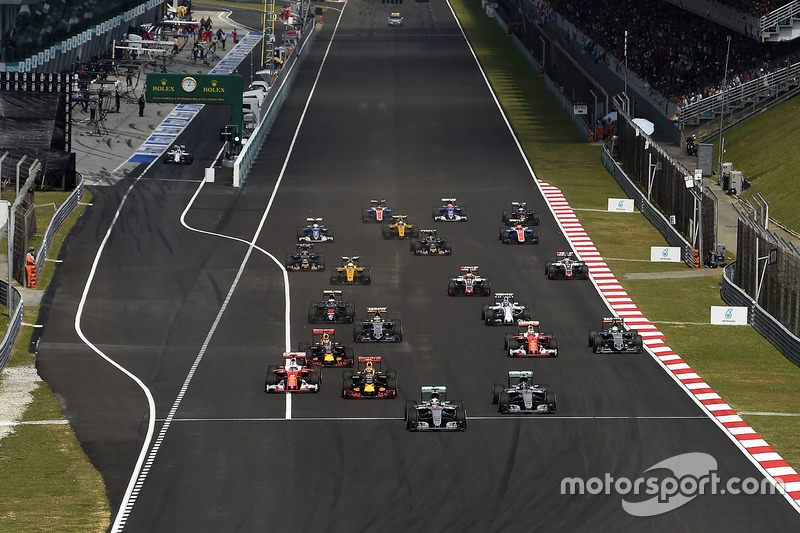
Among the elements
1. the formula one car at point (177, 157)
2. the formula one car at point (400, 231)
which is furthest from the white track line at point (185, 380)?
the formula one car at point (400, 231)

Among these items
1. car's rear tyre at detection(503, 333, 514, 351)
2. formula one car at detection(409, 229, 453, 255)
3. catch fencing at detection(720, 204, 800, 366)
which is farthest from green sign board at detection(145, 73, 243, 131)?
car's rear tyre at detection(503, 333, 514, 351)

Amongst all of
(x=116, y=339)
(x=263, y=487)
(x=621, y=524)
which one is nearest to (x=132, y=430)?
(x=263, y=487)

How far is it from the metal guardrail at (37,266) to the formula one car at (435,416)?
47.2ft

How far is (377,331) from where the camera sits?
49.6 m

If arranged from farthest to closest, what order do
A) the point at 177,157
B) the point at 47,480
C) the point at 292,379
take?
the point at 177,157, the point at 292,379, the point at 47,480

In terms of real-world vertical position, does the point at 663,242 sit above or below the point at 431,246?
below

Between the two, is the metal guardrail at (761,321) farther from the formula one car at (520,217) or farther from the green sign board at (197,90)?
the green sign board at (197,90)

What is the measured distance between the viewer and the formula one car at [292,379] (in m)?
43.8

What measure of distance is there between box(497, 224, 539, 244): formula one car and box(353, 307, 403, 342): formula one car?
648 inches

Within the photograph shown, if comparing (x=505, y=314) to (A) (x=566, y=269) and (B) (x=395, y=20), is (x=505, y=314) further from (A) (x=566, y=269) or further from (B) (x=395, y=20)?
(B) (x=395, y=20)

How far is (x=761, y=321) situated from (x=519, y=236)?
16019 millimetres

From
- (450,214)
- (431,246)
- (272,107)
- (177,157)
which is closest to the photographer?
(431,246)

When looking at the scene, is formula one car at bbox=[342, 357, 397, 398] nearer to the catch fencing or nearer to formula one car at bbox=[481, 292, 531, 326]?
formula one car at bbox=[481, 292, 531, 326]

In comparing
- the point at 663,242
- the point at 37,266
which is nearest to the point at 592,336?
the point at 663,242
